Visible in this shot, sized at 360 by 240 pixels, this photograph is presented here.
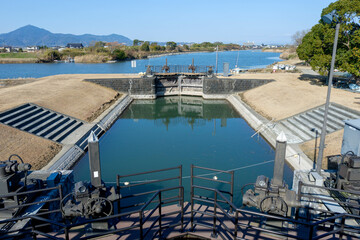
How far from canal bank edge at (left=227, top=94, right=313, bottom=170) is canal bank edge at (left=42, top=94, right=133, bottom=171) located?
493 inches

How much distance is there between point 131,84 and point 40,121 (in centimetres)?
1695

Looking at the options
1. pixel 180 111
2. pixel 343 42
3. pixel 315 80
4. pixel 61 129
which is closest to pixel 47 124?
pixel 61 129

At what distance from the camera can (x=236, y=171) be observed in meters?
14.3

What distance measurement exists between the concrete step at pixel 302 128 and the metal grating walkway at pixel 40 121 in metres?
16.5

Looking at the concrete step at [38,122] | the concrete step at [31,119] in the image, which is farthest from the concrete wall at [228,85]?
the concrete step at [31,119]

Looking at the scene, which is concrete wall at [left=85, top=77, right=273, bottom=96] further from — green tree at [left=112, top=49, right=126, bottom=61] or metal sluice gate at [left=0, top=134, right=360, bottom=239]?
Result: green tree at [left=112, top=49, right=126, bottom=61]

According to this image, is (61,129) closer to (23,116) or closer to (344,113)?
(23,116)

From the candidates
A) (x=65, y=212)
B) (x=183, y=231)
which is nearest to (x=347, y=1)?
(x=183, y=231)

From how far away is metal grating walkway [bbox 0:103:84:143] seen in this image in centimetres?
1697

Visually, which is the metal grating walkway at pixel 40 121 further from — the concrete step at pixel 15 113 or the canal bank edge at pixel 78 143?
the canal bank edge at pixel 78 143

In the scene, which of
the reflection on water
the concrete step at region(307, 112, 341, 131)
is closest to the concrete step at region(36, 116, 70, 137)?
the reflection on water

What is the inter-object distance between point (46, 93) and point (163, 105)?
13326mm

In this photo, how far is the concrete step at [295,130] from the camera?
1741cm

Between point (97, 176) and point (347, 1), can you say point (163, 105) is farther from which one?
point (97, 176)
